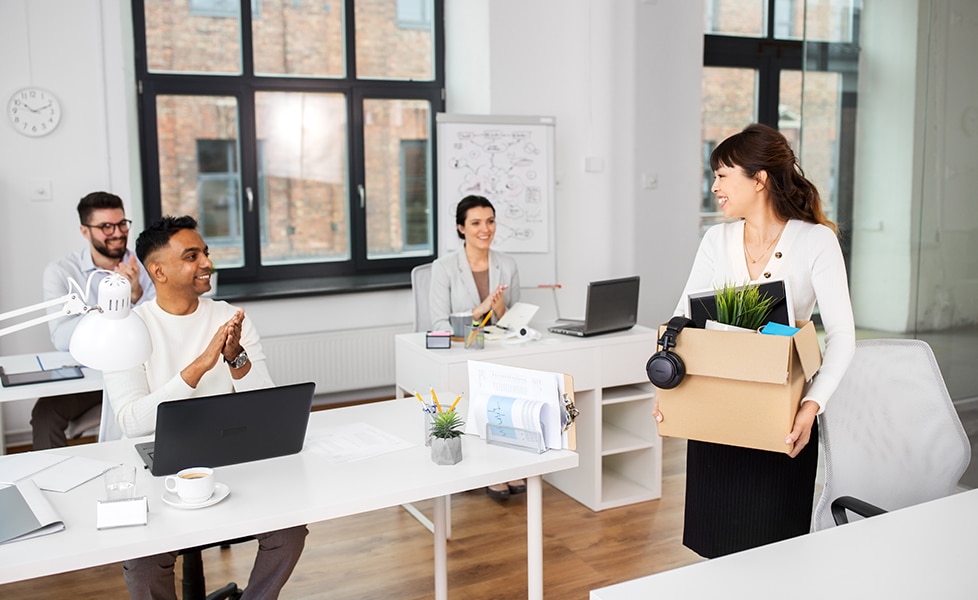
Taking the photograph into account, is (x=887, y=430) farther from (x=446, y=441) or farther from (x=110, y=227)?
(x=110, y=227)

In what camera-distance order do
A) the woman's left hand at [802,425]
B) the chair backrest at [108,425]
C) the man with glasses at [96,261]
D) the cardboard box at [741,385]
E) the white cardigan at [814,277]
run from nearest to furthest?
the cardboard box at [741,385] < the woman's left hand at [802,425] < the white cardigan at [814,277] < the chair backrest at [108,425] < the man with glasses at [96,261]

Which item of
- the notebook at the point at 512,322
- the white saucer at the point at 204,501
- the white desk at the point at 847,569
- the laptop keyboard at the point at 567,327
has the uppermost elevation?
the notebook at the point at 512,322

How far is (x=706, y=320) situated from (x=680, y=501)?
6.94ft

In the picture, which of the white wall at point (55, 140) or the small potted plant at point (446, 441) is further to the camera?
the white wall at point (55, 140)

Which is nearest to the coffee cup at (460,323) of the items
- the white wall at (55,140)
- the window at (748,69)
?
the white wall at (55,140)

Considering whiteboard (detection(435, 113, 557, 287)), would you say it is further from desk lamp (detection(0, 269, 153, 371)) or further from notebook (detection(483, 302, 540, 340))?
desk lamp (detection(0, 269, 153, 371))

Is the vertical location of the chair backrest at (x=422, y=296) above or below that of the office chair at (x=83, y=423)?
above

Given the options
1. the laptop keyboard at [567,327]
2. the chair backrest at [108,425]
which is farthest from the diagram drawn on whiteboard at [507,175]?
the chair backrest at [108,425]

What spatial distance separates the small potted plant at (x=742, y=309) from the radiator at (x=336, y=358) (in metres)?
3.79

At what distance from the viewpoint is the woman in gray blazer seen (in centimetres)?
418

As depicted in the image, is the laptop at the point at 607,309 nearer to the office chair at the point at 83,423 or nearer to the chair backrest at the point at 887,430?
the chair backrest at the point at 887,430

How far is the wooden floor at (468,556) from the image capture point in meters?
3.22

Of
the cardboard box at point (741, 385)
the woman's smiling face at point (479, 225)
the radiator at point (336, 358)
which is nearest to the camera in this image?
the cardboard box at point (741, 385)

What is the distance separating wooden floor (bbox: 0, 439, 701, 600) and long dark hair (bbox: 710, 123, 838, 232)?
5.21 feet
